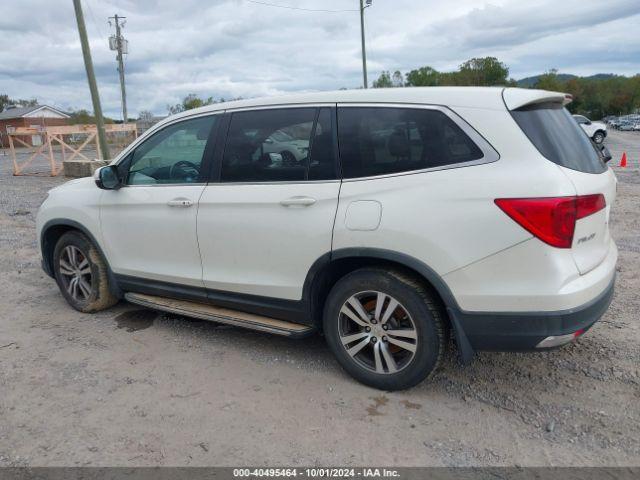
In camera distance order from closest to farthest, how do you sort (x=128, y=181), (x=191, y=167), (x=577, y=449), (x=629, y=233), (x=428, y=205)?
(x=577, y=449), (x=428, y=205), (x=191, y=167), (x=128, y=181), (x=629, y=233)

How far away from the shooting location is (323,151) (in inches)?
136

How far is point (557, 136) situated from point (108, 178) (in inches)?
131

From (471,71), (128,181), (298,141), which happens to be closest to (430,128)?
(298,141)

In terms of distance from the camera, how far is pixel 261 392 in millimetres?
3459

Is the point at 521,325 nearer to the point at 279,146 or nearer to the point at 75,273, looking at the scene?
the point at 279,146

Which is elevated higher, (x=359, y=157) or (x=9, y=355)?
(x=359, y=157)

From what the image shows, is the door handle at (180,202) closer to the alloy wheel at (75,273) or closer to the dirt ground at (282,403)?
the dirt ground at (282,403)

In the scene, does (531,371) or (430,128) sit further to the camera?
(531,371)

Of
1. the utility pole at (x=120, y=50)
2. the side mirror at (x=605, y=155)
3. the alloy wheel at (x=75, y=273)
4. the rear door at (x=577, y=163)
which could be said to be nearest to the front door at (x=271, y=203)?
the rear door at (x=577, y=163)

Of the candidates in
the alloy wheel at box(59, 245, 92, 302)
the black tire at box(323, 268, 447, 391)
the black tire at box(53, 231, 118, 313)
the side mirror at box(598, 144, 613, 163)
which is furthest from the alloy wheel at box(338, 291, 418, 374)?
the alloy wheel at box(59, 245, 92, 302)

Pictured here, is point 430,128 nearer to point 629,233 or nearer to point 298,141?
point 298,141

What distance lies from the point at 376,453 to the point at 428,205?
53.1 inches

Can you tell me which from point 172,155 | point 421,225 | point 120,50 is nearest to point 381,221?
point 421,225

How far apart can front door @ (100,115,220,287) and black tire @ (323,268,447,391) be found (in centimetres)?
119
